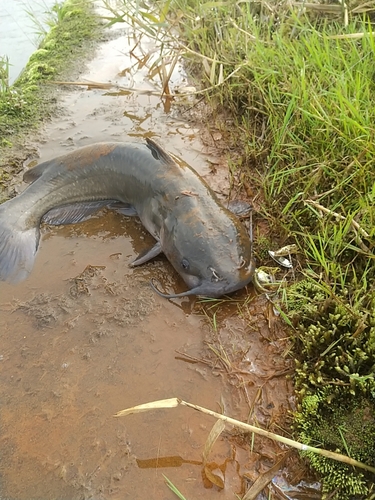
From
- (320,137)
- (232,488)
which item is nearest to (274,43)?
(320,137)

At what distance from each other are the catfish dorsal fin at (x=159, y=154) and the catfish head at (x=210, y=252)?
53 cm

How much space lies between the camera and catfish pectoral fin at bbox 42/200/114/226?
3533 millimetres

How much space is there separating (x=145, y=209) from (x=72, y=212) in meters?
0.71

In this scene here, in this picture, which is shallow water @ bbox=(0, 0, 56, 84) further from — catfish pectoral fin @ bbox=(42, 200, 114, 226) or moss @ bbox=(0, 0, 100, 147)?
catfish pectoral fin @ bbox=(42, 200, 114, 226)

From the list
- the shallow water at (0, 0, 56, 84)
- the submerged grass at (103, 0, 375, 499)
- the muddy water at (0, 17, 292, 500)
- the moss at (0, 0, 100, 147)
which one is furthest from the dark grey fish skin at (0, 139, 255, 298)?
the shallow water at (0, 0, 56, 84)

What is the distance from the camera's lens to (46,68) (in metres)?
5.80

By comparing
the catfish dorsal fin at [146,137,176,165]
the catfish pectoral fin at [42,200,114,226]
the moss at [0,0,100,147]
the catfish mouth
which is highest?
the moss at [0,0,100,147]

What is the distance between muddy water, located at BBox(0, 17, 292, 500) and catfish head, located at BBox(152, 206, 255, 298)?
0.58 ft

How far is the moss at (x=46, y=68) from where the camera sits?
4.82 metres

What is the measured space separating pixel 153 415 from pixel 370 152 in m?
2.10

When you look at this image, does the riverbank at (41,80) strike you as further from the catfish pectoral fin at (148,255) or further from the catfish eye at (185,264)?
the catfish eye at (185,264)

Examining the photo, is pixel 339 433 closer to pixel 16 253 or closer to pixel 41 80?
pixel 16 253

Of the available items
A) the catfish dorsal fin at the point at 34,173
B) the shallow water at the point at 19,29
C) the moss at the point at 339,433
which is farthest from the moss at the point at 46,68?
the moss at the point at 339,433

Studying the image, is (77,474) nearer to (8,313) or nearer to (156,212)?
(8,313)
